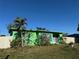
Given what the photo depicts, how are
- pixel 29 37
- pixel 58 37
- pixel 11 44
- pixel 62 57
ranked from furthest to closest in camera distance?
pixel 58 37 < pixel 29 37 < pixel 11 44 < pixel 62 57

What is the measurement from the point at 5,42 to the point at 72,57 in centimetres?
1681

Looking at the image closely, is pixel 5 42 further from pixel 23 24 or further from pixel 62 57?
pixel 62 57

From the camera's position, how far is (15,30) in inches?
1527

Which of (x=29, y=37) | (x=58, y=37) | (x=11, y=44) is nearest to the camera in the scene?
(x=11, y=44)

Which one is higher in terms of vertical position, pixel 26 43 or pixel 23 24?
pixel 23 24

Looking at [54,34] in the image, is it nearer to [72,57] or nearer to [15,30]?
[15,30]

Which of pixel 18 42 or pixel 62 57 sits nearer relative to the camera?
pixel 62 57

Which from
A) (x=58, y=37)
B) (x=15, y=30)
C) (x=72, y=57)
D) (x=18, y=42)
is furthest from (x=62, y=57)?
(x=58, y=37)

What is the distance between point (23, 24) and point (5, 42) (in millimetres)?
4499

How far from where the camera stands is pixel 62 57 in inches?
866

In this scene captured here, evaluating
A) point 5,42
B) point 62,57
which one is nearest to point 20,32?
point 5,42

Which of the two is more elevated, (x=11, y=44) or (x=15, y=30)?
(x=15, y=30)

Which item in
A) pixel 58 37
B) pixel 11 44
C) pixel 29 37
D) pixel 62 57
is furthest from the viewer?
pixel 58 37

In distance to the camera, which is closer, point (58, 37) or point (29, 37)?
point (29, 37)
